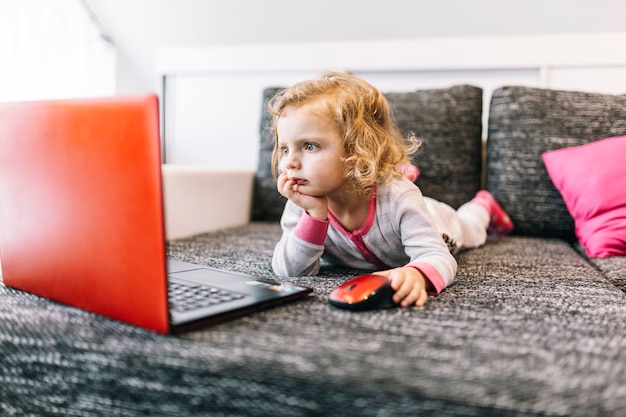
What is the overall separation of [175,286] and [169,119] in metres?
1.56

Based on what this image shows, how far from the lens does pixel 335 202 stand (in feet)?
3.31

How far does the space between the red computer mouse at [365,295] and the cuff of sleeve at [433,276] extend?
91 millimetres

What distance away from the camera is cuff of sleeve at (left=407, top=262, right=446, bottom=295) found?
0.81 meters

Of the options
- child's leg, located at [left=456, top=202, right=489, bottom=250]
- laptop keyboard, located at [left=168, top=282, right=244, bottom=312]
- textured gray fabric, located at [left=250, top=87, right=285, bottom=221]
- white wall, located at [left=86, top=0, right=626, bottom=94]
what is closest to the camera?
laptop keyboard, located at [left=168, top=282, right=244, bottom=312]

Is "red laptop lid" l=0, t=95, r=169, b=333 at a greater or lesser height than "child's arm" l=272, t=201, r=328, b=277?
greater

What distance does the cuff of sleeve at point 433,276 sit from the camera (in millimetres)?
807

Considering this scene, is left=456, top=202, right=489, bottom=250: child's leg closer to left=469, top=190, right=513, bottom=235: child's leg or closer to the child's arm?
left=469, top=190, right=513, bottom=235: child's leg

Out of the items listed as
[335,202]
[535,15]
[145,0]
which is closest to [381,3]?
[535,15]

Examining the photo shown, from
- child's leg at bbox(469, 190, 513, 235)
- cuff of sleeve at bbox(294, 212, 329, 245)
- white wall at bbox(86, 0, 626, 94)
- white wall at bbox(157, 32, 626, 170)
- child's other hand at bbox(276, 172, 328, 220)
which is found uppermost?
white wall at bbox(86, 0, 626, 94)

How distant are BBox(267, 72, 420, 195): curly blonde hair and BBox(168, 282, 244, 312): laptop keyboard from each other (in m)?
0.31

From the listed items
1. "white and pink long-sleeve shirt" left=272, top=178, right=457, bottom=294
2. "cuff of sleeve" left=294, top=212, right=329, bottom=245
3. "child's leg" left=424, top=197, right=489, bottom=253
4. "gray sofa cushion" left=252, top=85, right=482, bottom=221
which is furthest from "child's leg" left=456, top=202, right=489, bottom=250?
"cuff of sleeve" left=294, top=212, right=329, bottom=245

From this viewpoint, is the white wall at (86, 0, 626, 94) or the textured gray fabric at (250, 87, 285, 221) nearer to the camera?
the textured gray fabric at (250, 87, 285, 221)

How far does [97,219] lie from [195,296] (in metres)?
0.17

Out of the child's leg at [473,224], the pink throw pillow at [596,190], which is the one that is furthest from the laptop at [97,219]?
the pink throw pillow at [596,190]
